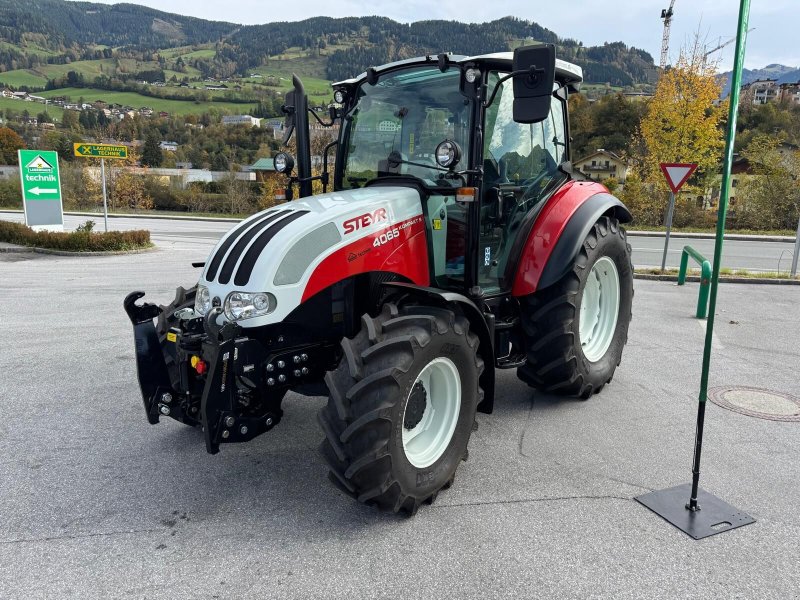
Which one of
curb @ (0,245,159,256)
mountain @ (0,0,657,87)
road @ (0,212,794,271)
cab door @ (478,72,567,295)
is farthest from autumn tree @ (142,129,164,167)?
mountain @ (0,0,657,87)

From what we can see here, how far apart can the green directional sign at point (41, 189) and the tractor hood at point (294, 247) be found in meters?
17.7

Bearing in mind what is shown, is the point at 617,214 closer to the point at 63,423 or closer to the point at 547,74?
the point at 547,74

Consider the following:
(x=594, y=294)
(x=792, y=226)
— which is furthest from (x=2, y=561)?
(x=792, y=226)

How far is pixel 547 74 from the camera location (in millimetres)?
3250

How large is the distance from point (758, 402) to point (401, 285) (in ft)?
11.4

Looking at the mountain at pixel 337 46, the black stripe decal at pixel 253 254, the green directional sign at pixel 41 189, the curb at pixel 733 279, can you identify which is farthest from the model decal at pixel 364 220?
the mountain at pixel 337 46

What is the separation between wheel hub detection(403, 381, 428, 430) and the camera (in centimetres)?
334

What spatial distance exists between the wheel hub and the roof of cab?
2104 mm

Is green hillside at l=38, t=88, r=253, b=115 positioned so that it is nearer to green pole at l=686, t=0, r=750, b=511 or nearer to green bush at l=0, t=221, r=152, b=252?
green bush at l=0, t=221, r=152, b=252

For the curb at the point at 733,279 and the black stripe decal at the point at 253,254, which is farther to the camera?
the curb at the point at 733,279

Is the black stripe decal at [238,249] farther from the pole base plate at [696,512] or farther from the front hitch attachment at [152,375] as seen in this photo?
the pole base plate at [696,512]

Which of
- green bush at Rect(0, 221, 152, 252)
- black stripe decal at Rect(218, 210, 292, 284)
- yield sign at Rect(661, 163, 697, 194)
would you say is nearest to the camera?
black stripe decal at Rect(218, 210, 292, 284)

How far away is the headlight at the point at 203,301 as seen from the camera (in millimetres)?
3355

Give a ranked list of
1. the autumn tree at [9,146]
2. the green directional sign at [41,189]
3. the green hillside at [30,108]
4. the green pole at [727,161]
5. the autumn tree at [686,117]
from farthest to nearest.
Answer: the green hillside at [30,108] → the autumn tree at [9,146] → the autumn tree at [686,117] → the green directional sign at [41,189] → the green pole at [727,161]
